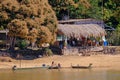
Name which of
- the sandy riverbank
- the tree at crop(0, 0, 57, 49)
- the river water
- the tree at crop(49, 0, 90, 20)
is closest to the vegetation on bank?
the tree at crop(0, 0, 57, 49)

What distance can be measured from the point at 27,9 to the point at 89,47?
848 cm

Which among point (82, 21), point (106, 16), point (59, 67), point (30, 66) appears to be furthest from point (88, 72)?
point (106, 16)

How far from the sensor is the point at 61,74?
3466 centimetres

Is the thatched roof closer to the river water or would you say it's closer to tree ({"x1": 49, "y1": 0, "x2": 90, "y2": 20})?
tree ({"x1": 49, "y1": 0, "x2": 90, "y2": 20})

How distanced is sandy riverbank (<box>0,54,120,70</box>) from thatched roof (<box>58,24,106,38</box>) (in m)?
2.98

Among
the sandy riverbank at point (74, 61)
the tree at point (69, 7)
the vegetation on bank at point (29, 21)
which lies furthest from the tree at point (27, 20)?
the tree at point (69, 7)

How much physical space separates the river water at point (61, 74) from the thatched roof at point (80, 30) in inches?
280

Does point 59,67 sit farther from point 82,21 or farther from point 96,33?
point 82,21

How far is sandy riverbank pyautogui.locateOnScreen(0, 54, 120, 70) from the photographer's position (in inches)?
1518

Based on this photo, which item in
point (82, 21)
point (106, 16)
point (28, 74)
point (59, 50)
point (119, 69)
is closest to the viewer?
point (28, 74)

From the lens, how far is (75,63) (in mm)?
39406

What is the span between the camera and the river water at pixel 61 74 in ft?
106

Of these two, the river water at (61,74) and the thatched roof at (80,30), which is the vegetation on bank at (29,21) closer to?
the thatched roof at (80,30)

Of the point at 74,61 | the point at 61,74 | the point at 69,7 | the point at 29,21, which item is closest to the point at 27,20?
the point at 29,21
